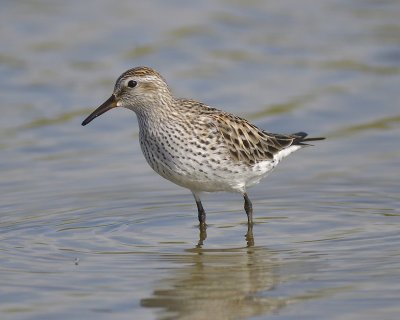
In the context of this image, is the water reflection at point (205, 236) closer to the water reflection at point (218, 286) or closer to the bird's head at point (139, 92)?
the water reflection at point (218, 286)

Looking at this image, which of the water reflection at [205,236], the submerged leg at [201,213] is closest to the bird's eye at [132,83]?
the submerged leg at [201,213]

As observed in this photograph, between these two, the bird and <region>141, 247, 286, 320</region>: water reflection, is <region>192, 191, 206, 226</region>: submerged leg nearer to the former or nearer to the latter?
the bird

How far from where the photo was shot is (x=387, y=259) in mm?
9102

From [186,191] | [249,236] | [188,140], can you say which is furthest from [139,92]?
[186,191]

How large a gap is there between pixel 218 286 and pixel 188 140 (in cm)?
228

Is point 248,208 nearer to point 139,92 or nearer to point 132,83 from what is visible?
point 139,92

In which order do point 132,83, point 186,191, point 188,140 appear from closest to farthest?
point 188,140 < point 132,83 < point 186,191

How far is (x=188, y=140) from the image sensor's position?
33.9 ft

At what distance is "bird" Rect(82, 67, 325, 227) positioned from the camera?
406 inches

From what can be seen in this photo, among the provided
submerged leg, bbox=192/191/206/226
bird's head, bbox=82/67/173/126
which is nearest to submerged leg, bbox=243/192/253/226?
submerged leg, bbox=192/191/206/226

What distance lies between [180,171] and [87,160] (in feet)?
12.4

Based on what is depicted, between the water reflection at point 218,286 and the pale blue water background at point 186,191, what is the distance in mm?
26

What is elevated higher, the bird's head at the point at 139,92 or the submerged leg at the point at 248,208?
the bird's head at the point at 139,92

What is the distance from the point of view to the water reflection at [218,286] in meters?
7.95
